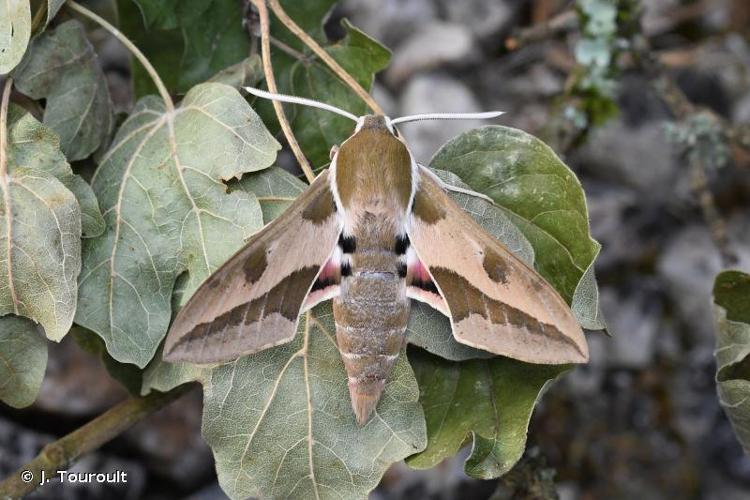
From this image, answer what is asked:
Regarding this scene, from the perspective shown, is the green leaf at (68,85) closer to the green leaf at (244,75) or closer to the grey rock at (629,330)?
the green leaf at (244,75)

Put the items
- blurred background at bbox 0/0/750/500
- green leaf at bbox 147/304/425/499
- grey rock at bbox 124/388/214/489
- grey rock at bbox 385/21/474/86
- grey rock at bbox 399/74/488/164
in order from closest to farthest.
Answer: green leaf at bbox 147/304/425/499 → blurred background at bbox 0/0/750/500 → grey rock at bbox 124/388/214/489 → grey rock at bbox 399/74/488/164 → grey rock at bbox 385/21/474/86

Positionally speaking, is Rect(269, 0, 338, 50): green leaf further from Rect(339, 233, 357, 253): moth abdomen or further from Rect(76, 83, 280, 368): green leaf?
Rect(339, 233, 357, 253): moth abdomen

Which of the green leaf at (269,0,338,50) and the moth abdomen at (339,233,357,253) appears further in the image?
the green leaf at (269,0,338,50)

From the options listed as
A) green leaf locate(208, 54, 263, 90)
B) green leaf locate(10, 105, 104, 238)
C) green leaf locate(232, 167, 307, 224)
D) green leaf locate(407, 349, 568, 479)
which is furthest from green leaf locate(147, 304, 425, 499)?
green leaf locate(208, 54, 263, 90)

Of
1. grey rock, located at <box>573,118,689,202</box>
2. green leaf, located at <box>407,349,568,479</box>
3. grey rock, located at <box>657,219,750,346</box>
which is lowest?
grey rock, located at <box>657,219,750,346</box>

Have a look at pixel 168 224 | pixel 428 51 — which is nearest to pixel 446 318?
pixel 168 224

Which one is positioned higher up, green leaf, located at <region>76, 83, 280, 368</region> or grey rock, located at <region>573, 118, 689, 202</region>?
green leaf, located at <region>76, 83, 280, 368</region>

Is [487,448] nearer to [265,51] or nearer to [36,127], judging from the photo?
[265,51]
